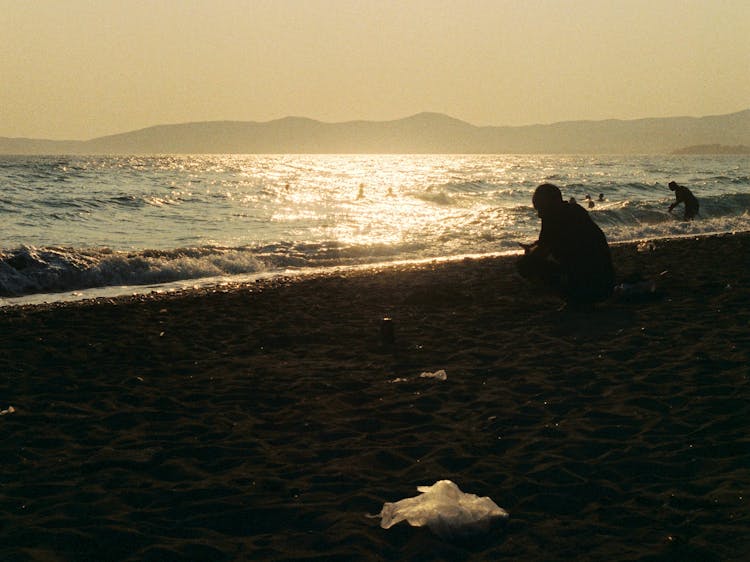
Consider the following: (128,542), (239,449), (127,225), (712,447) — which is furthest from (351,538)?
(127,225)

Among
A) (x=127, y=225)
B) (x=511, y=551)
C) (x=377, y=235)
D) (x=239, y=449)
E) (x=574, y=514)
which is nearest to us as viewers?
(x=511, y=551)

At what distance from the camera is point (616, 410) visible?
5.88m

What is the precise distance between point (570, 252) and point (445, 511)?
234 inches

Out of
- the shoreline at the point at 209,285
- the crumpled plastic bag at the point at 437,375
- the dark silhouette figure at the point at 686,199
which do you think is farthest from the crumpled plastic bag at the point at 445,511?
the dark silhouette figure at the point at 686,199

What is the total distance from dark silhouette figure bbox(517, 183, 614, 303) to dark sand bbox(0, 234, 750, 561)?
1.43ft

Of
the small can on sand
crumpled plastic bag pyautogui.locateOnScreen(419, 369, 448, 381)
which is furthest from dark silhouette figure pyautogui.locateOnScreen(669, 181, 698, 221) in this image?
crumpled plastic bag pyautogui.locateOnScreen(419, 369, 448, 381)

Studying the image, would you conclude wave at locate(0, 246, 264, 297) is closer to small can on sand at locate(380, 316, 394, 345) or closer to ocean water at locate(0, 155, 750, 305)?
ocean water at locate(0, 155, 750, 305)

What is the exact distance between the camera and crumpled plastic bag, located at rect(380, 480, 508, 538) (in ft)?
13.0

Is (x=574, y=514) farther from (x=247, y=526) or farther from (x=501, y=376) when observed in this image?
(x=501, y=376)

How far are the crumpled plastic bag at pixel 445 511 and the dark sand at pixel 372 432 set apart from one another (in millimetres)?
71

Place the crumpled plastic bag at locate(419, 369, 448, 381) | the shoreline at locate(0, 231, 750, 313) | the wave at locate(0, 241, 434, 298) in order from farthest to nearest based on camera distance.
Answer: the wave at locate(0, 241, 434, 298) < the shoreline at locate(0, 231, 750, 313) < the crumpled plastic bag at locate(419, 369, 448, 381)

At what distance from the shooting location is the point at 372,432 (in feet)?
18.6

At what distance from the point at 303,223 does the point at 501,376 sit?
78.6 ft

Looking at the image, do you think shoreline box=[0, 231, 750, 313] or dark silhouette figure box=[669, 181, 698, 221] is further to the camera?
dark silhouette figure box=[669, 181, 698, 221]
